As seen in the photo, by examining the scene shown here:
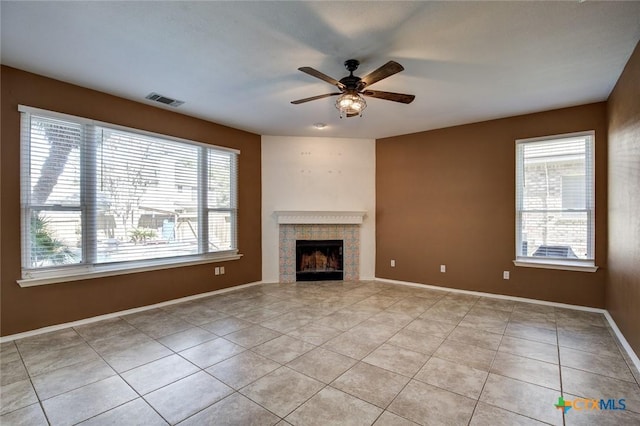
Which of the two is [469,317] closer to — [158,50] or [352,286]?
[352,286]

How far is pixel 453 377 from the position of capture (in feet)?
7.59

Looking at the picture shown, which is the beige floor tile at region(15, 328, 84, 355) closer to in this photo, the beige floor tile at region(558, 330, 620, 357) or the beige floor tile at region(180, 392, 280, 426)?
the beige floor tile at region(180, 392, 280, 426)

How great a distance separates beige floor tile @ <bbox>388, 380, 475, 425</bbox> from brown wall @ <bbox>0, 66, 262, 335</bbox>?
342 centimetres

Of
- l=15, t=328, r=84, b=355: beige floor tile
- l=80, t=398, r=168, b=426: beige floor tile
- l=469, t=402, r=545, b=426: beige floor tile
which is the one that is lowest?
l=469, t=402, r=545, b=426: beige floor tile

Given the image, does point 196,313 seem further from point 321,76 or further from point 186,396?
point 321,76

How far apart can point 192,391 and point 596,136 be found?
527 cm

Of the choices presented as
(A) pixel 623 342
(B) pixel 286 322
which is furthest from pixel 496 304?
(B) pixel 286 322

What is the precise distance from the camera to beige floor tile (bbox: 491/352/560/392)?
2266mm

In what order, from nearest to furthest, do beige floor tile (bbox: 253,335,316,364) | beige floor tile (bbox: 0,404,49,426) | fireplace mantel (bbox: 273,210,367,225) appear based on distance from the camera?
beige floor tile (bbox: 0,404,49,426) → beige floor tile (bbox: 253,335,316,364) → fireplace mantel (bbox: 273,210,367,225)

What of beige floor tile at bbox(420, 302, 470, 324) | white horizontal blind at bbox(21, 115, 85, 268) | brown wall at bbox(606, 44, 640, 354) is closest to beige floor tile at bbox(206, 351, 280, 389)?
beige floor tile at bbox(420, 302, 470, 324)

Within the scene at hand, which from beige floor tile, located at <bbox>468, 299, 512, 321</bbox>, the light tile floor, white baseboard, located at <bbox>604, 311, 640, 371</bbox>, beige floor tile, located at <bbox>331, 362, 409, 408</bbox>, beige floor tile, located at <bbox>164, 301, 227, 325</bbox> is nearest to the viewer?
the light tile floor

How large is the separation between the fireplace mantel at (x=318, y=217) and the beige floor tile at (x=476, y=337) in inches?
108

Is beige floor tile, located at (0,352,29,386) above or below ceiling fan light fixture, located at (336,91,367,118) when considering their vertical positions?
below

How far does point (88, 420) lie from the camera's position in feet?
6.01
